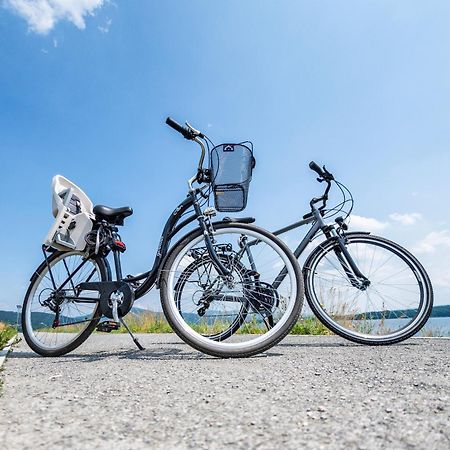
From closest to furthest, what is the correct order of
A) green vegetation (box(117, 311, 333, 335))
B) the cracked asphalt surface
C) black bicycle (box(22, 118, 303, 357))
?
1. the cracked asphalt surface
2. black bicycle (box(22, 118, 303, 357))
3. green vegetation (box(117, 311, 333, 335))

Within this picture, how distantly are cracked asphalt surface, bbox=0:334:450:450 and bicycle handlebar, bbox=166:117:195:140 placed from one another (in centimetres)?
179

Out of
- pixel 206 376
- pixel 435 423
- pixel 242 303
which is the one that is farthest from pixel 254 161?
pixel 435 423

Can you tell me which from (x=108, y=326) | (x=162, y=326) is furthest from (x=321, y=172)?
(x=162, y=326)

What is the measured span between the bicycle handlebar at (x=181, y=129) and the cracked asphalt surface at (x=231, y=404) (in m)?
1.79

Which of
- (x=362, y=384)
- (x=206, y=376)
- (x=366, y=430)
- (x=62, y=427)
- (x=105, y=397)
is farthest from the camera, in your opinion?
(x=206, y=376)

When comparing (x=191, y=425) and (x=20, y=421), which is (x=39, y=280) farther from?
(x=191, y=425)

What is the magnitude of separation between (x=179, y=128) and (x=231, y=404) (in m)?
2.35

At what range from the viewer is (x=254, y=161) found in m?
3.28

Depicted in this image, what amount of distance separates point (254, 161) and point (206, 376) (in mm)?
1771

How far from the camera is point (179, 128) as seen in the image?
11.0ft

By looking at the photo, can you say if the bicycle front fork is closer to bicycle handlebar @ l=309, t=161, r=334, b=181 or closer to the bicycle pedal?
bicycle handlebar @ l=309, t=161, r=334, b=181

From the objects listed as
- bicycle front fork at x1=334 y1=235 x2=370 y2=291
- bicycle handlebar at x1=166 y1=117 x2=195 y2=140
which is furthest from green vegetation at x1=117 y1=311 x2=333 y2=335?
bicycle handlebar at x1=166 y1=117 x2=195 y2=140

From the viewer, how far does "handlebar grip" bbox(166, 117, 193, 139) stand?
333 cm

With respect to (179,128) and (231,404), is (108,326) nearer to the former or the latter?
(179,128)
